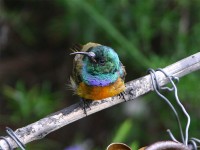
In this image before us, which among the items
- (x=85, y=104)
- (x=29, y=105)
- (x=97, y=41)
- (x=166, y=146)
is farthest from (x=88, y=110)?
(x=97, y=41)

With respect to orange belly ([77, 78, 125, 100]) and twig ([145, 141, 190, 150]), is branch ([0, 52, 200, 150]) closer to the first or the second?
orange belly ([77, 78, 125, 100])

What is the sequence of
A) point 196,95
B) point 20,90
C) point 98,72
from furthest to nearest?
1. point 20,90
2. point 196,95
3. point 98,72

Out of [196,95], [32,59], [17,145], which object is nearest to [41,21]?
[32,59]

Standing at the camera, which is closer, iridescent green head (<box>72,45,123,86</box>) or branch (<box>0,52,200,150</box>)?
branch (<box>0,52,200,150</box>)

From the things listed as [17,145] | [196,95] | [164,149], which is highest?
[196,95]

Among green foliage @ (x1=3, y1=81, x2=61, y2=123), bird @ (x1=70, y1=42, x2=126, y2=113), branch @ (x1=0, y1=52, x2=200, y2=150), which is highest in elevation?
green foliage @ (x1=3, y1=81, x2=61, y2=123)

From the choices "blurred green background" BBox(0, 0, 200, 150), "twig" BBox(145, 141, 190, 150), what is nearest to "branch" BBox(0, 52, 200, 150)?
"twig" BBox(145, 141, 190, 150)

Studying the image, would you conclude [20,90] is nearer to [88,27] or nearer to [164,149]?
[88,27]
